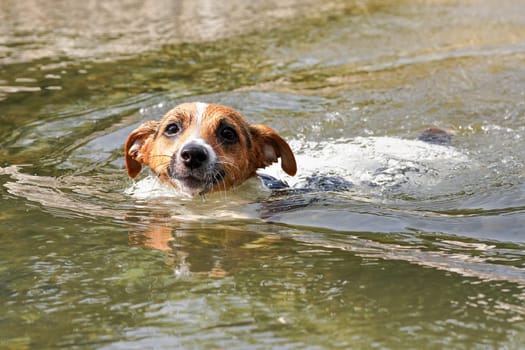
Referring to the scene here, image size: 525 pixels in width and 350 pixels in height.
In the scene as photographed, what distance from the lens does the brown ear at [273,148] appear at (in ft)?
19.9

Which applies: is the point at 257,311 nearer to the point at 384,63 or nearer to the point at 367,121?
the point at 367,121

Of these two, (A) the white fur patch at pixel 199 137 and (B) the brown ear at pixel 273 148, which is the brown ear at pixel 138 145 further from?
(B) the brown ear at pixel 273 148

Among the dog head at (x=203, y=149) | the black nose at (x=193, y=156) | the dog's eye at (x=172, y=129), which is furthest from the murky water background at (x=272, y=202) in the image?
the dog's eye at (x=172, y=129)

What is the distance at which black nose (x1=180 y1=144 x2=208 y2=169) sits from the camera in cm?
538

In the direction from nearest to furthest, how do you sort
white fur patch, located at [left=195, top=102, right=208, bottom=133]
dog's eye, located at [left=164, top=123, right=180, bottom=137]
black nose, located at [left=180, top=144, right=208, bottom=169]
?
black nose, located at [left=180, top=144, right=208, bottom=169] < white fur patch, located at [left=195, top=102, right=208, bottom=133] < dog's eye, located at [left=164, top=123, right=180, bottom=137]

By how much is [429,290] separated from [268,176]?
2711 millimetres

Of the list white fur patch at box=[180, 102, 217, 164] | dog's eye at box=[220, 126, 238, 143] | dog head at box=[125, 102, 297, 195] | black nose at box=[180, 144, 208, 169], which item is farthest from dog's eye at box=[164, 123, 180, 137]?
black nose at box=[180, 144, 208, 169]

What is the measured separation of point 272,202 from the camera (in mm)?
5926

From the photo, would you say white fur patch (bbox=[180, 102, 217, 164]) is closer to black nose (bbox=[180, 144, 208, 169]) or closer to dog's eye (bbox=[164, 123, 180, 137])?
black nose (bbox=[180, 144, 208, 169])

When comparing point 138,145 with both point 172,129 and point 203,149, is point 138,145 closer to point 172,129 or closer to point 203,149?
point 172,129

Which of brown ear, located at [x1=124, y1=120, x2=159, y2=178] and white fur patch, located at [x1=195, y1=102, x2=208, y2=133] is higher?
white fur patch, located at [x1=195, y1=102, x2=208, y2=133]

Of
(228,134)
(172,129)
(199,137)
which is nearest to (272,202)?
(228,134)

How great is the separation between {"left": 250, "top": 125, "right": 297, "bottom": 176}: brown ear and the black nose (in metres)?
0.80

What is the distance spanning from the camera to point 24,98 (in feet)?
29.0
